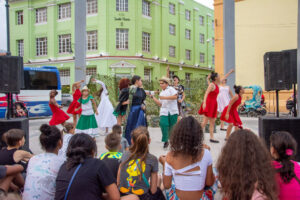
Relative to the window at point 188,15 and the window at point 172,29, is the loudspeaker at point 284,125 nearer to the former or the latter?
the window at point 172,29

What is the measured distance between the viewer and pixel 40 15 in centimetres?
3086

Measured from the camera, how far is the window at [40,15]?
30.6 metres

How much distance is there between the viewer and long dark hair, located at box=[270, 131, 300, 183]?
2.42m

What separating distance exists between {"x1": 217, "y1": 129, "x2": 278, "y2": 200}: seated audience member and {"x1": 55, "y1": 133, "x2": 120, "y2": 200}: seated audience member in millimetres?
1045

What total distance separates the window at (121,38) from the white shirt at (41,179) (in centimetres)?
2576

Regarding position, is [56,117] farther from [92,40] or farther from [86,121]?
[92,40]

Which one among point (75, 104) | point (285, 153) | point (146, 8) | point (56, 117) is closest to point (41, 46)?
point (146, 8)

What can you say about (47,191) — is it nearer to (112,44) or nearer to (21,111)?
(21,111)

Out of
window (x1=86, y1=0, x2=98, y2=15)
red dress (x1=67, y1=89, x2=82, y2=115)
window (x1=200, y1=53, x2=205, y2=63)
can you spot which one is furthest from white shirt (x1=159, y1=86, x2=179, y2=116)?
window (x1=200, y1=53, x2=205, y2=63)

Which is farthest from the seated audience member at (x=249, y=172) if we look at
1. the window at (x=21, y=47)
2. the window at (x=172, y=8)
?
the window at (x=21, y=47)

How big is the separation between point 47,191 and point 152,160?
111 cm

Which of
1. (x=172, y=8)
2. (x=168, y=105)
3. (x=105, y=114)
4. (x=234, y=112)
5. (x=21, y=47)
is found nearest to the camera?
(x=168, y=105)

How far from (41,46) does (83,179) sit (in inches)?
1239

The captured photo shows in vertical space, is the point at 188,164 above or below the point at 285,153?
below
